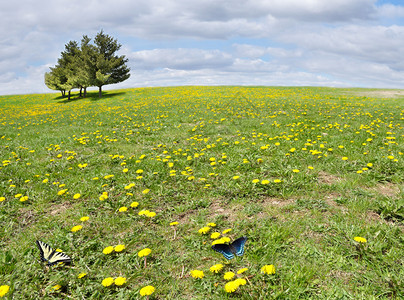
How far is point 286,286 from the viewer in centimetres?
252

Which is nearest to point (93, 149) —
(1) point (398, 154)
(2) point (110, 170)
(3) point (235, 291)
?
(2) point (110, 170)

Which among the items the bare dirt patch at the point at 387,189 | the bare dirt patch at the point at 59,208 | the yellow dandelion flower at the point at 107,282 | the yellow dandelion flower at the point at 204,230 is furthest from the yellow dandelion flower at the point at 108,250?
the bare dirt patch at the point at 387,189

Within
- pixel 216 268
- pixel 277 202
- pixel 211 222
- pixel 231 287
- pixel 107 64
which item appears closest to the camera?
pixel 231 287

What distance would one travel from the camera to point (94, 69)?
117ft

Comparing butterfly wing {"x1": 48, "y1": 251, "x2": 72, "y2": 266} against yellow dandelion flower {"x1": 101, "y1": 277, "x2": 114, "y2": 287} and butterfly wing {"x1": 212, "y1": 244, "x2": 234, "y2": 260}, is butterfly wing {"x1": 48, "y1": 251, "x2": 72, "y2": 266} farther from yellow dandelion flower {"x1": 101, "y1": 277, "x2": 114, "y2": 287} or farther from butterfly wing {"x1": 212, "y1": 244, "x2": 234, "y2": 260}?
butterfly wing {"x1": 212, "y1": 244, "x2": 234, "y2": 260}

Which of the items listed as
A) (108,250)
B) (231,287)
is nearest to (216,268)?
(231,287)

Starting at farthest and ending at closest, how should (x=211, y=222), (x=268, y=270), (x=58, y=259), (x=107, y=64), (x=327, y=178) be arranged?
(x=107, y=64), (x=327, y=178), (x=211, y=222), (x=58, y=259), (x=268, y=270)

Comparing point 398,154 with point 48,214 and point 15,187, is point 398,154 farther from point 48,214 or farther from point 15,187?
point 15,187

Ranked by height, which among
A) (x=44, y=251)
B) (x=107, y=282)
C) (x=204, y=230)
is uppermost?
(x=44, y=251)

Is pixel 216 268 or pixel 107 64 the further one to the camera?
pixel 107 64

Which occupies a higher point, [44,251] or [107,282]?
[44,251]

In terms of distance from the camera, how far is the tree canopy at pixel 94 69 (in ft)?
116

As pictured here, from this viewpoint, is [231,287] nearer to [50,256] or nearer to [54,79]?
[50,256]

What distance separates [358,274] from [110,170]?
5370 millimetres
